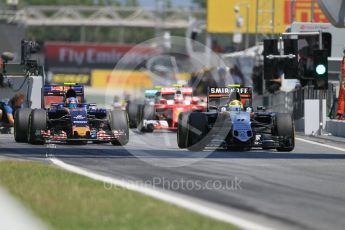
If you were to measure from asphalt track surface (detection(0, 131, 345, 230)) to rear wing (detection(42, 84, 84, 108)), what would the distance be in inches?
92.8

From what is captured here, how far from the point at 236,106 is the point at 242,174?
684 cm

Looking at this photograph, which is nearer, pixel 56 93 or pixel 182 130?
pixel 182 130

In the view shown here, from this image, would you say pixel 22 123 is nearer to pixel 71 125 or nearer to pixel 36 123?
pixel 36 123

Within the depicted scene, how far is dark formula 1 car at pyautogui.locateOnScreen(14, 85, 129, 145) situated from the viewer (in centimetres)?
2441

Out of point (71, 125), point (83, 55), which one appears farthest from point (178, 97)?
point (83, 55)

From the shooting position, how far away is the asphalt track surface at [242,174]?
41.1 ft

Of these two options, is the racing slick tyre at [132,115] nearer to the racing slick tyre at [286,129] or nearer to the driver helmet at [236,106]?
the driver helmet at [236,106]

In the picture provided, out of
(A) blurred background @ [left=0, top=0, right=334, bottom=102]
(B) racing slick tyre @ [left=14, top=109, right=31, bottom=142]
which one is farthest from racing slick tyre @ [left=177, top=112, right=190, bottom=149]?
(A) blurred background @ [left=0, top=0, right=334, bottom=102]

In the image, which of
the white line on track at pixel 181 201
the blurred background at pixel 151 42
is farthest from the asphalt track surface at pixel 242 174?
the blurred background at pixel 151 42

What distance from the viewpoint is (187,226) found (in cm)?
1100

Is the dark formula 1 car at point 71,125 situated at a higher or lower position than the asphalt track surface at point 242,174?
higher

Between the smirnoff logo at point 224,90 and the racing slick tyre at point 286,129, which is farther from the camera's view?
the smirnoff logo at point 224,90

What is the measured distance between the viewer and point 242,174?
56.1 feet

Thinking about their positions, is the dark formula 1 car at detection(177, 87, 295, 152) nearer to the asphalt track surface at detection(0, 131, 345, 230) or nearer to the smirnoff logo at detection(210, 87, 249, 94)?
the asphalt track surface at detection(0, 131, 345, 230)
